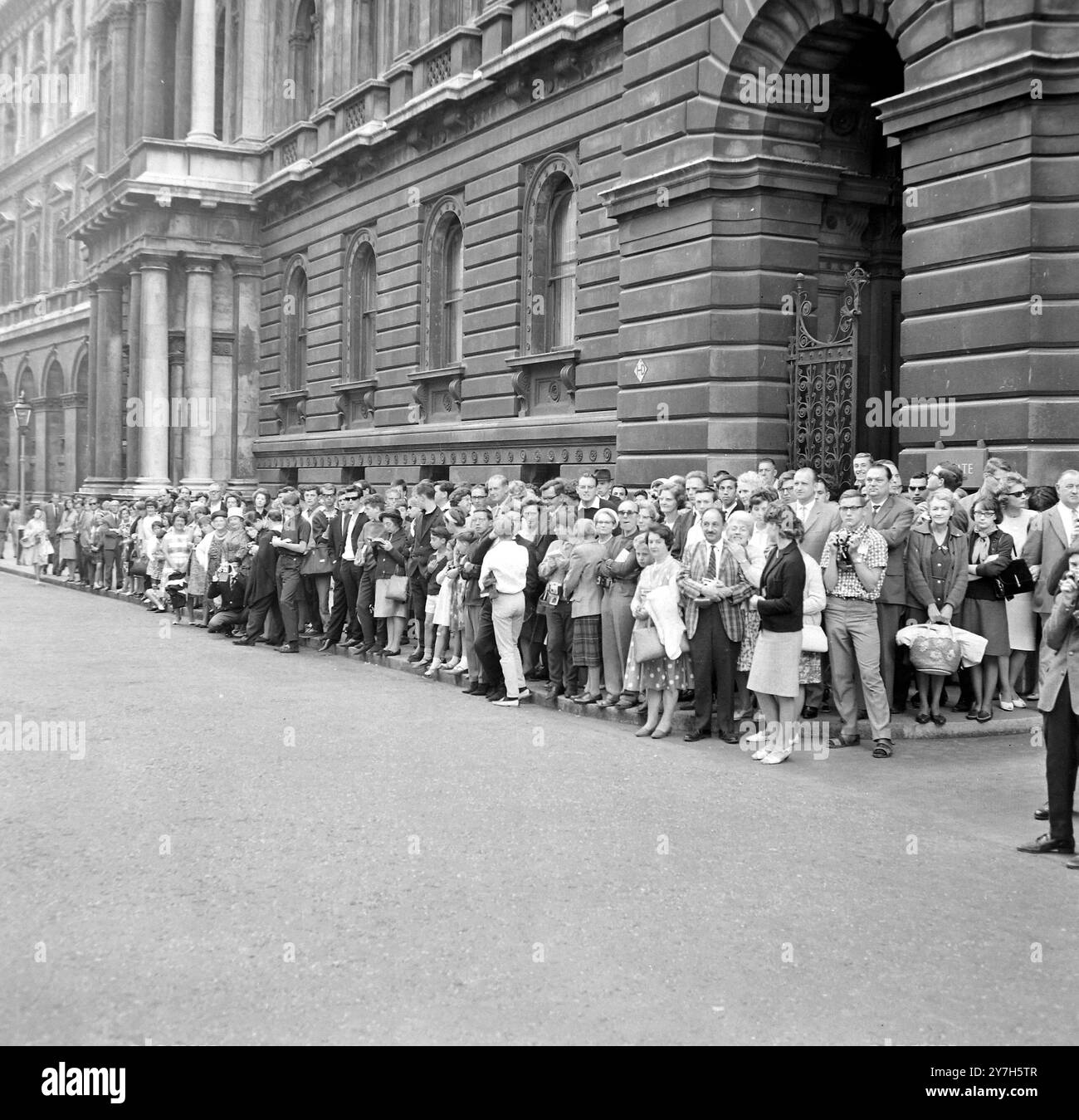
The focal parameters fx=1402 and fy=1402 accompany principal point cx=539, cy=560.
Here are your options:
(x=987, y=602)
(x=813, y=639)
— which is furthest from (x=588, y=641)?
(x=987, y=602)

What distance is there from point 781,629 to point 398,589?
6563mm

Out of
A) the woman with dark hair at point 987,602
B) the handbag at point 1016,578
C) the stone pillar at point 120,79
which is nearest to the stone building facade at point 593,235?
the woman with dark hair at point 987,602

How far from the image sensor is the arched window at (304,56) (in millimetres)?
33688

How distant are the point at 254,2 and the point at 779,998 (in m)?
34.2

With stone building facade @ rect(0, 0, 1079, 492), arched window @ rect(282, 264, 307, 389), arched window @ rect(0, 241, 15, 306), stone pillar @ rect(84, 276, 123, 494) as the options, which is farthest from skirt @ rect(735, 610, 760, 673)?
arched window @ rect(0, 241, 15, 306)

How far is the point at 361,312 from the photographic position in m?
30.6

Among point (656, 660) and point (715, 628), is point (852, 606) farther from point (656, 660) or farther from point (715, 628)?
point (656, 660)

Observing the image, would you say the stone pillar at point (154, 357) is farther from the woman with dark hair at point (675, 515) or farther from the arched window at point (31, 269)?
the arched window at point (31, 269)

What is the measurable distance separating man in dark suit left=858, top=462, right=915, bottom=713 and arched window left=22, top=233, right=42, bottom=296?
184 ft

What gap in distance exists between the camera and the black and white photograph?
5.55 meters

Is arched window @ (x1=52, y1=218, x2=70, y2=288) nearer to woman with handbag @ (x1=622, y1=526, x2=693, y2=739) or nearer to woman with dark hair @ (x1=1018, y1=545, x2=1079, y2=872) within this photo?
woman with handbag @ (x1=622, y1=526, x2=693, y2=739)

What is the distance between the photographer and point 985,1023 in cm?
505
